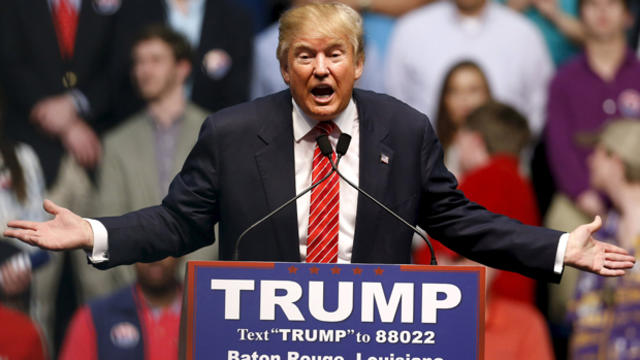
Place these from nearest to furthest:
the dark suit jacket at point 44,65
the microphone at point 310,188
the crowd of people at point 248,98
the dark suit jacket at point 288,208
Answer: the microphone at point 310,188 → the dark suit jacket at point 288,208 → the crowd of people at point 248,98 → the dark suit jacket at point 44,65

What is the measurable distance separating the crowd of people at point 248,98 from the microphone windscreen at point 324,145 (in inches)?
103

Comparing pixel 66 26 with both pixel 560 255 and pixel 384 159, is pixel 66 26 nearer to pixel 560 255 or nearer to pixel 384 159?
pixel 384 159

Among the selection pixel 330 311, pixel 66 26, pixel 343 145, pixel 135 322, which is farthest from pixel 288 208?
pixel 66 26

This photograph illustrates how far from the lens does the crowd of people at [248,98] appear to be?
523cm

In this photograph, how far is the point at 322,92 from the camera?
2.63 meters

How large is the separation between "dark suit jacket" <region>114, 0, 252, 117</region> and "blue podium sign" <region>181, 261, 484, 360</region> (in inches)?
123

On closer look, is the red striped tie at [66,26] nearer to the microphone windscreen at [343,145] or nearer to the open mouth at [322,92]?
the open mouth at [322,92]

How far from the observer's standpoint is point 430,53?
5480 mm

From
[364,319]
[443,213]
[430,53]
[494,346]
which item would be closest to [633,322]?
[494,346]

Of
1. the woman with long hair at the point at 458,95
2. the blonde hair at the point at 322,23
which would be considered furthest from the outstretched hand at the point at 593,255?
the woman with long hair at the point at 458,95

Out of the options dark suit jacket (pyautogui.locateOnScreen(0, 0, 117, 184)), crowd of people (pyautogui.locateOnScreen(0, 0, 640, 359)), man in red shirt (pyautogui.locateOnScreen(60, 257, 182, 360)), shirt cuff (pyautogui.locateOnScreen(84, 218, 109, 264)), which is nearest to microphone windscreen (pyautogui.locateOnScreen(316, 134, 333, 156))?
shirt cuff (pyautogui.locateOnScreen(84, 218, 109, 264))

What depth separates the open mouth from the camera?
261cm

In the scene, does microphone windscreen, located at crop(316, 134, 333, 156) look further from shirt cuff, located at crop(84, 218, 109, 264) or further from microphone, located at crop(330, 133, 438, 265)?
shirt cuff, located at crop(84, 218, 109, 264)

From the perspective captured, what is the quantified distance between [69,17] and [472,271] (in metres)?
3.62
